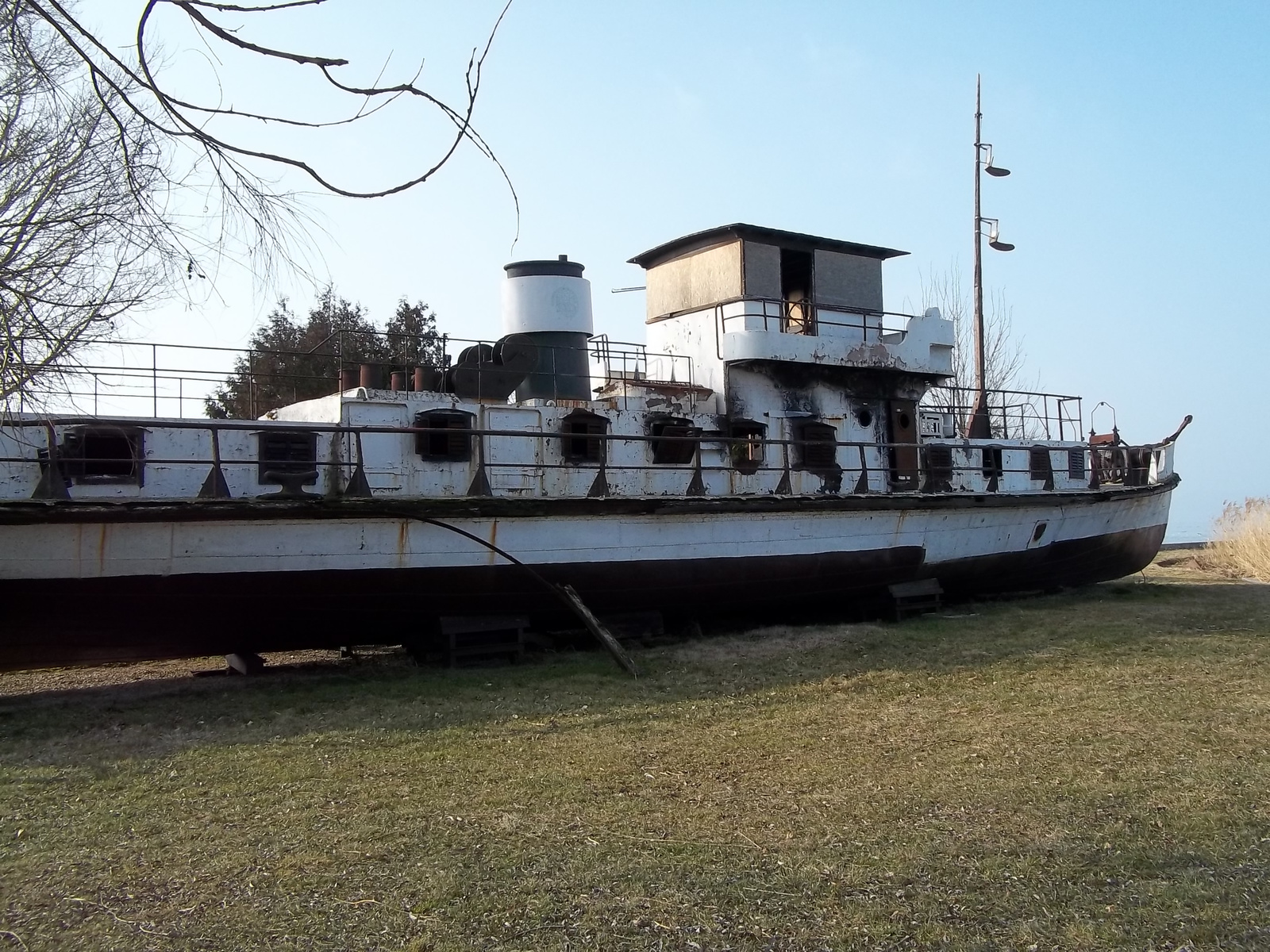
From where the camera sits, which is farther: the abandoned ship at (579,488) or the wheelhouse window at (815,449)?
the wheelhouse window at (815,449)

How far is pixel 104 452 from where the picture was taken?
11.2 meters

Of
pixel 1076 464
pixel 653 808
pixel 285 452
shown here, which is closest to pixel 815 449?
pixel 1076 464

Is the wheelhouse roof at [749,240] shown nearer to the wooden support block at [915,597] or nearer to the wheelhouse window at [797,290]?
the wheelhouse window at [797,290]

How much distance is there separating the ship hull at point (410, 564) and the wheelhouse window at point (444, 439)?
124 centimetres

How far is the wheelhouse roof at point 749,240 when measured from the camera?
52.9 feet

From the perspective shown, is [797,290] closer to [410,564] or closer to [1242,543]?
[410,564]

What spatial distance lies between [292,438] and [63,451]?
2.39 m

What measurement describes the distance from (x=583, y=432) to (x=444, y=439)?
201 cm

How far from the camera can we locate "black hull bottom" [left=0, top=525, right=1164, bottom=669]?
10539 mm

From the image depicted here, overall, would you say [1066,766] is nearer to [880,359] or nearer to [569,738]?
[569,738]

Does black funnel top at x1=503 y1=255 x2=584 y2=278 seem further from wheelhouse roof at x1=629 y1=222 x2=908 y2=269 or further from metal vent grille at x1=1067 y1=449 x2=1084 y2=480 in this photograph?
metal vent grille at x1=1067 y1=449 x2=1084 y2=480

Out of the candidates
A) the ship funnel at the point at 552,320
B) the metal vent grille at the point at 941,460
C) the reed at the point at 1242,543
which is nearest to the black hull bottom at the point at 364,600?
the metal vent grille at the point at 941,460

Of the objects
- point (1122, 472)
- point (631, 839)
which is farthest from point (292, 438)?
point (1122, 472)

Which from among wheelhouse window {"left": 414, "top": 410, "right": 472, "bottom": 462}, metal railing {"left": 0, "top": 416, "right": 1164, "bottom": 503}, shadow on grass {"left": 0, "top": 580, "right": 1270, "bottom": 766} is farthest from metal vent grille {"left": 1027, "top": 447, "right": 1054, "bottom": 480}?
wheelhouse window {"left": 414, "top": 410, "right": 472, "bottom": 462}
